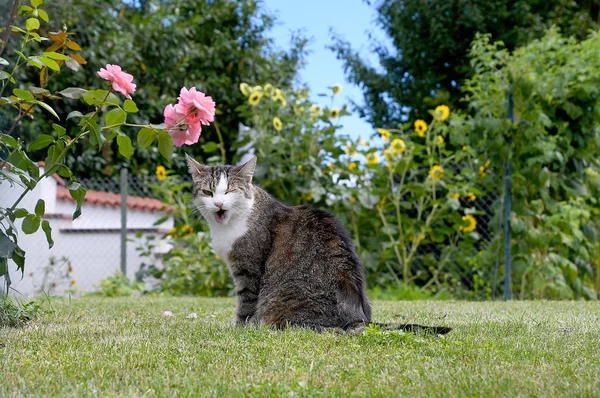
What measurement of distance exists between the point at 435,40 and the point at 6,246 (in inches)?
450

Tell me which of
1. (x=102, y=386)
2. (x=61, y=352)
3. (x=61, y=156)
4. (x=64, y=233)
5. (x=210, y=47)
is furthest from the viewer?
(x=210, y=47)

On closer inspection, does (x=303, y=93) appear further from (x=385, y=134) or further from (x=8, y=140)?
(x=8, y=140)

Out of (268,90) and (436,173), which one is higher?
(268,90)

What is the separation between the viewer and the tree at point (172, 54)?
37.2 feet

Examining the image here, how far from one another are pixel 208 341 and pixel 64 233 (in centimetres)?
736

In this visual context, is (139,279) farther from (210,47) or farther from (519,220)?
(210,47)

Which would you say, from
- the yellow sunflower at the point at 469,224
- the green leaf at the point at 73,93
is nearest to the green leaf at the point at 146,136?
the green leaf at the point at 73,93

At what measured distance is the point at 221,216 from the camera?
12.2 ft

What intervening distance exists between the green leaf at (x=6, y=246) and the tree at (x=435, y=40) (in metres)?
10.4

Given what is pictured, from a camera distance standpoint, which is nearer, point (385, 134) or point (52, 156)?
point (52, 156)

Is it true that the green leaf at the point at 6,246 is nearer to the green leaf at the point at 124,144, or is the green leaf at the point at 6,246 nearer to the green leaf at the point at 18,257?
the green leaf at the point at 18,257

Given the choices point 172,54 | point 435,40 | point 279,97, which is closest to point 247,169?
point 279,97

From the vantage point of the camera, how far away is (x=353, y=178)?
7.27 meters

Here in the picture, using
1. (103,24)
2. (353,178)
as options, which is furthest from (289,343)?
(103,24)
